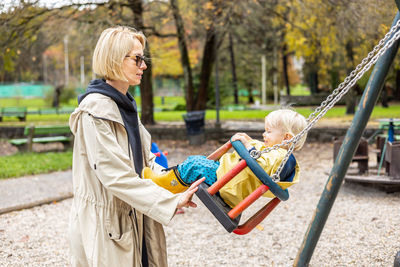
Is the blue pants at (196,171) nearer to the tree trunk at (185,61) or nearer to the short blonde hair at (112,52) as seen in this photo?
the short blonde hair at (112,52)

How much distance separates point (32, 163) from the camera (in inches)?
401

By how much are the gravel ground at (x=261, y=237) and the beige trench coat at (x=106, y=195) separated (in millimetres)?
2437

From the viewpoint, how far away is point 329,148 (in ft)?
42.3

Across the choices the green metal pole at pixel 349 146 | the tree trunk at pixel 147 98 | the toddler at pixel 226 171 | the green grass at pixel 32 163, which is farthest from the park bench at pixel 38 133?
the toddler at pixel 226 171

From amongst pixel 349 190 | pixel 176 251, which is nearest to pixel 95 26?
pixel 349 190

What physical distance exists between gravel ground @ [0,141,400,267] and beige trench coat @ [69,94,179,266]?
2.44m

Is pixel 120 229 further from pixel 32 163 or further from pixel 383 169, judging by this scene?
pixel 32 163

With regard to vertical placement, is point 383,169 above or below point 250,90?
below

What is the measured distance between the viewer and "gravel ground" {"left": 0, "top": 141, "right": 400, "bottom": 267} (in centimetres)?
476

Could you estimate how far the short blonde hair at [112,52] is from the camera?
92.8 inches

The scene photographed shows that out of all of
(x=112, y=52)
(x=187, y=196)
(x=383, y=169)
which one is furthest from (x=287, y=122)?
(x=383, y=169)

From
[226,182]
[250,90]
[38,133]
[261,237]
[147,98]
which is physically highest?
[226,182]

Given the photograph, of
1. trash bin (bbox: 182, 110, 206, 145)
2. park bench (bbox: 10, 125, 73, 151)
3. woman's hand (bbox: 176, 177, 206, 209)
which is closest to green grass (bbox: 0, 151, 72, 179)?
park bench (bbox: 10, 125, 73, 151)

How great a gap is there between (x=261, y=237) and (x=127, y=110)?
3436 mm
